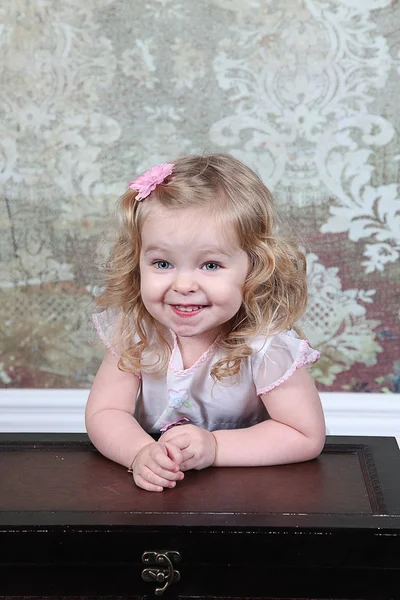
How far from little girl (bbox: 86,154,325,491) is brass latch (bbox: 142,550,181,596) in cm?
13

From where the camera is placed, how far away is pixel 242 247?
1356 millimetres

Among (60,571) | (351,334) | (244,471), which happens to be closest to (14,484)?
(60,571)

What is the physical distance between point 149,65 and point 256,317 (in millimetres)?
898

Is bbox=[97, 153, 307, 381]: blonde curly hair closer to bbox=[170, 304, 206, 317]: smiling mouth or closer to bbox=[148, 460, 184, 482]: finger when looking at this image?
A: bbox=[170, 304, 206, 317]: smiling mouth

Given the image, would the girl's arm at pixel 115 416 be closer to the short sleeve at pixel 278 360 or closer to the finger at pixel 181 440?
the finger at pixel 181 440

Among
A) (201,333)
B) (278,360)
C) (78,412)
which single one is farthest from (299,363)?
(78,412)

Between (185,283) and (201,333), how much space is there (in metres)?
0.17

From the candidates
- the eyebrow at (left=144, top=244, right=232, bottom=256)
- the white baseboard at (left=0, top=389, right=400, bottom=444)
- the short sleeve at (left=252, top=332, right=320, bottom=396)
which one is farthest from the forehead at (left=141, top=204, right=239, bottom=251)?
the white baseboard at (left=0, top=389, right=400, bottom=444)

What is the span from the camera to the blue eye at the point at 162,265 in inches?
53.1

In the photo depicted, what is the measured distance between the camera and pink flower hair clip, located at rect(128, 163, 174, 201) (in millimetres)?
1364

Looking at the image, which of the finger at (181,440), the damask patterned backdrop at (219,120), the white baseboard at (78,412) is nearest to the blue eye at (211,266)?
the finger at (181,440)

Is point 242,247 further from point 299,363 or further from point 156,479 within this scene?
point 156,479

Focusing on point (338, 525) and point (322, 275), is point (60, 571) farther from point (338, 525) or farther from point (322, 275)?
point (322, 275)

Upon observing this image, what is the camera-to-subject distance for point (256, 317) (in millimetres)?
1420
